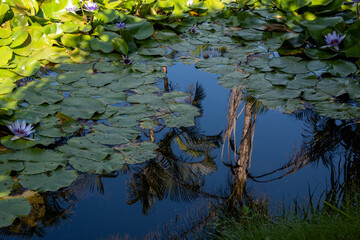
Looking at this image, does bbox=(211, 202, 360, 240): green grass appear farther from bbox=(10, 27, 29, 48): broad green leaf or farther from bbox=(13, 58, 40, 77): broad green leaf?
bbox=(10, 27, 29, 48): broad green leaf

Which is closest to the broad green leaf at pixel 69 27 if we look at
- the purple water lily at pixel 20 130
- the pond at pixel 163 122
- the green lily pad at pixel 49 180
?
the pond at pixel 163 122

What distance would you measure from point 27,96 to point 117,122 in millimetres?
911

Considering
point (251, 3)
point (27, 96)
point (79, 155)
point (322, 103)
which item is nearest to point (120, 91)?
point (27, 96)

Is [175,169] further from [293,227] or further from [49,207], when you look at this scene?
[293,227]

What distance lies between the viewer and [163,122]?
3123 millimetres

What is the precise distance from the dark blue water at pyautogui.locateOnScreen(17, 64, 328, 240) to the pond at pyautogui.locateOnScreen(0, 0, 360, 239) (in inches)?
0.4

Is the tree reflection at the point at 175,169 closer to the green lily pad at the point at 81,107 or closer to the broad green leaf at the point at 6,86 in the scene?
the green lily pad at the point at 81,107

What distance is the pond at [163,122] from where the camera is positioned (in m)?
2.29

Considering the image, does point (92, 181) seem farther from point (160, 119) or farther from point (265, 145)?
point (265, 145)

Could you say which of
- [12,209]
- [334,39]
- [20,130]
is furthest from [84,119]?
[334,39]

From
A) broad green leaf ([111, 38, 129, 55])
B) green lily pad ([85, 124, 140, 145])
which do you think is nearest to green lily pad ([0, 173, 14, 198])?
green lily pad ([85, 124, 140, 145])

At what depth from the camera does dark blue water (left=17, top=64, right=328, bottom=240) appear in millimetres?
2170

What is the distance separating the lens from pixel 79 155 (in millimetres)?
2627

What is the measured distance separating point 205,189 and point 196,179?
4.8 inches
